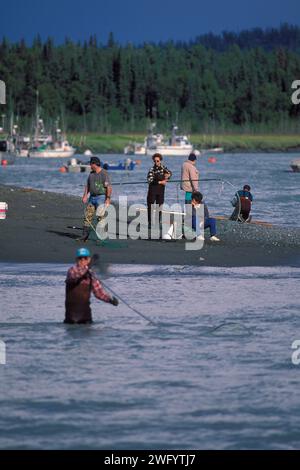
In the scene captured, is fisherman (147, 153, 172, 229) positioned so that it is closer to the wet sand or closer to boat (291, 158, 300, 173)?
the wet sand

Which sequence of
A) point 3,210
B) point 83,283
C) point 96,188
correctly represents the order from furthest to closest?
point 3,210 < point 96,188 < point 83,283

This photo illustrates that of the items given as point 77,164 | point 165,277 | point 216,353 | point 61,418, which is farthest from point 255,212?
point 77,164

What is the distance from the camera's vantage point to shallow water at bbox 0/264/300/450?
10.9m

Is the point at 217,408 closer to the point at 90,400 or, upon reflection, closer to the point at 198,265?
the point at 90,400

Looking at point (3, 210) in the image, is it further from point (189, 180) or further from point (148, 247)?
point (189, 180)

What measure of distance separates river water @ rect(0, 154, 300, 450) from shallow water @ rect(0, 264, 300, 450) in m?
0.01

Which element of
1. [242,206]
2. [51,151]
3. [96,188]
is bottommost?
[51,151]

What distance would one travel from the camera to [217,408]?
1166 cm

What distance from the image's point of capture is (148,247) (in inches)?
951

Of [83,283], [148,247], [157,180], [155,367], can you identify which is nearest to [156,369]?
[155,367]

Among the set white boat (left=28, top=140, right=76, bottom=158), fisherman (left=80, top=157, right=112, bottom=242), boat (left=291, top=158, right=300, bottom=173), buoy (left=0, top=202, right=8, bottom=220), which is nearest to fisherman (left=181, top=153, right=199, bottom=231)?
fisherman (left=80, top=157, right=112, bottom=242)

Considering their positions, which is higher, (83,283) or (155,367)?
(83,283)

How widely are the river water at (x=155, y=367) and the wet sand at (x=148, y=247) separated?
7.73ft

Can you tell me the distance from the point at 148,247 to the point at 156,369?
1099 cm
